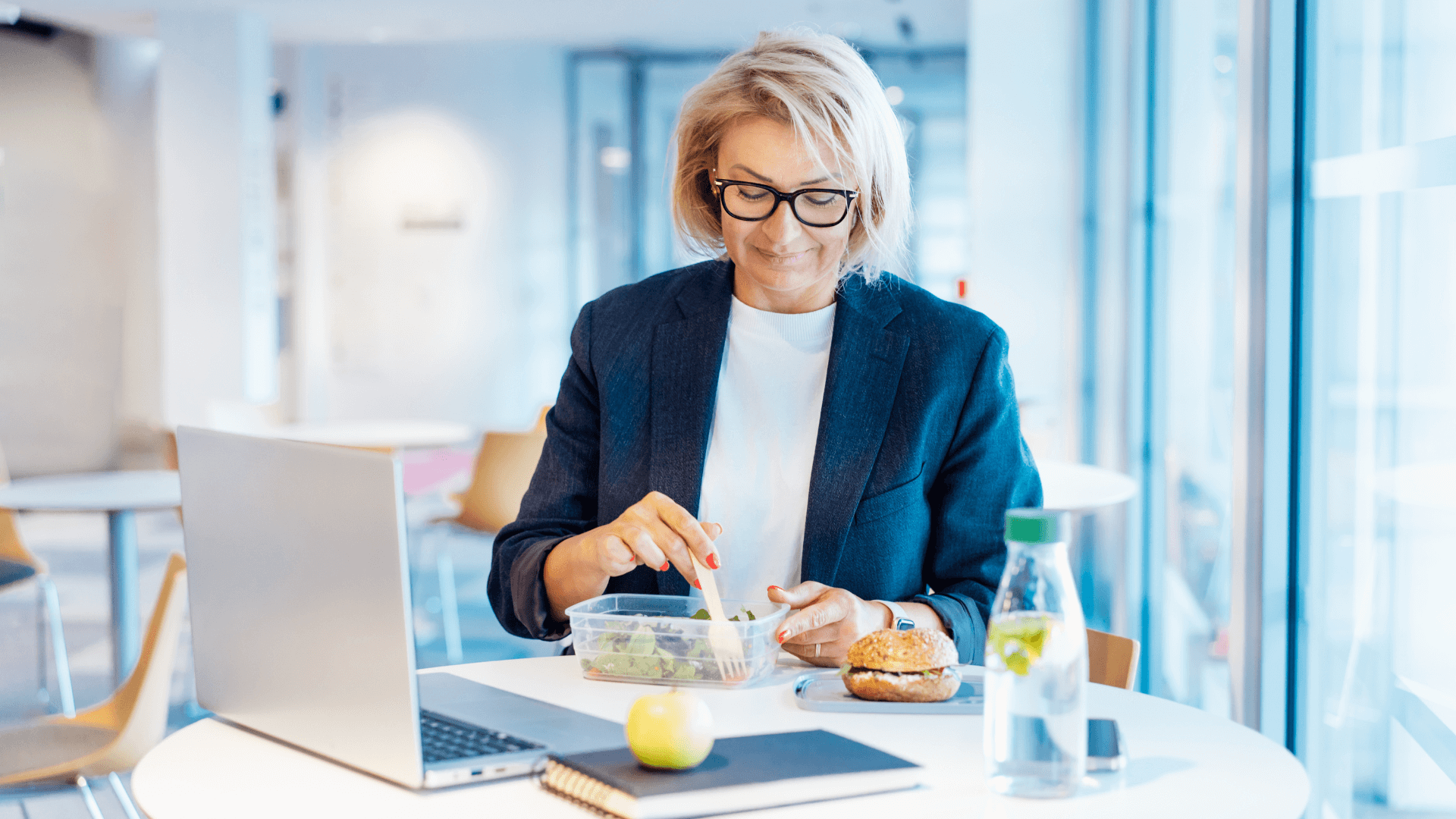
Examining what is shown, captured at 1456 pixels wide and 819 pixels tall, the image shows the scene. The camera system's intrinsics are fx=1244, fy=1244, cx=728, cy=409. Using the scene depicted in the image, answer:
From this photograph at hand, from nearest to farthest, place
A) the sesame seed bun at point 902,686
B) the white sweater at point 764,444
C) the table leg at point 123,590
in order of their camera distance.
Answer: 1. the sesame seed bun at point 902,686
2. the white sweater at point 764,444
3. the table leg at point 123,590

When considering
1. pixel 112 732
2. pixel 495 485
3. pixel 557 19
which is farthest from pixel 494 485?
pixel 557 19

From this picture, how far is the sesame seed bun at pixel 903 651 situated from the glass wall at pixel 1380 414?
3.00 ft

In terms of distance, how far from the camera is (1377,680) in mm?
2025

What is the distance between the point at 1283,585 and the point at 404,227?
8.34 meters

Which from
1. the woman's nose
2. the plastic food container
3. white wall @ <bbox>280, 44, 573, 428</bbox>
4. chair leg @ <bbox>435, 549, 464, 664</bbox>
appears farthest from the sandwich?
white wall @ <bbox>280, 44, 573, 428</bbox>

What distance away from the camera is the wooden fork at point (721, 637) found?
132cm

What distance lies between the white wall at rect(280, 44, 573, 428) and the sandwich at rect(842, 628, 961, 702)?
8558 mm

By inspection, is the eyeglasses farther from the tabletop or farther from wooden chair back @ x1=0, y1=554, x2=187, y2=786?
the tabletop

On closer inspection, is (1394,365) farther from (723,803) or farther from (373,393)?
(373,393)

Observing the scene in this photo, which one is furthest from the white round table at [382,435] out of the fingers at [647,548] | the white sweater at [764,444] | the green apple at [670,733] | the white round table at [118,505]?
the green apple at [670,733]

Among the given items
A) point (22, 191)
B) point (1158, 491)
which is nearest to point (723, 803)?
point (1158, 491)

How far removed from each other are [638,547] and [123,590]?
2.95 metres

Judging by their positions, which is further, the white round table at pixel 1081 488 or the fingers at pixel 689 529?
the white round table at pixel 1081 488

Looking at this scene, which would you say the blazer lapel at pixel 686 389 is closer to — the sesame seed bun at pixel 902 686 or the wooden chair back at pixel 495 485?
the sesame seed bun at pixel 902 686
